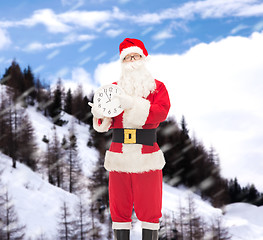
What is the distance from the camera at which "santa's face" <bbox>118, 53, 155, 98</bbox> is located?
4.81 meters

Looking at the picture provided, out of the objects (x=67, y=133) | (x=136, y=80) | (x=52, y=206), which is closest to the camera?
(x=136, y=80)

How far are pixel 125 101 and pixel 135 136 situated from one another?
54cm

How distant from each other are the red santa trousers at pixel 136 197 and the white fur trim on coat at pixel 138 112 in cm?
73

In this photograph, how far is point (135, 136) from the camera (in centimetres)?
466

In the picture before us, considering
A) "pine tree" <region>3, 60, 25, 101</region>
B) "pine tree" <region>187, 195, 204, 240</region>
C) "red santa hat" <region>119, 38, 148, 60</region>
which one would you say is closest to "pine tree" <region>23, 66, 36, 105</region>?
"pine tree" <region>3, 60, 25, 101</region>

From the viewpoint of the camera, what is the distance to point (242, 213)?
137ft

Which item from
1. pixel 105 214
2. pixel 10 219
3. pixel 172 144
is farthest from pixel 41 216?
pixel 172 144

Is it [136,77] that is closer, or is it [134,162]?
[134,162]

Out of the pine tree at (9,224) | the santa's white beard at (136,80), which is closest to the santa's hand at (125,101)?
the santa's white beard at (136,80)

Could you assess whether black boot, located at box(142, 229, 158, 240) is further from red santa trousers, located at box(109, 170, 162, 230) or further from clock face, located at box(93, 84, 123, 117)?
clock face, located at box(93, 84, 123, 117)

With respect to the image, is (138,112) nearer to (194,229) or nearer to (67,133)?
(194,229)

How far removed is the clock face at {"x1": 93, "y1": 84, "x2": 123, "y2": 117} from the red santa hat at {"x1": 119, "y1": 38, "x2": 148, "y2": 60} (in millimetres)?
644

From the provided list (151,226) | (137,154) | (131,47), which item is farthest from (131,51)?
(151,226)

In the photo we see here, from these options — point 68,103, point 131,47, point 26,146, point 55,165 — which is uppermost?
point 68,103
